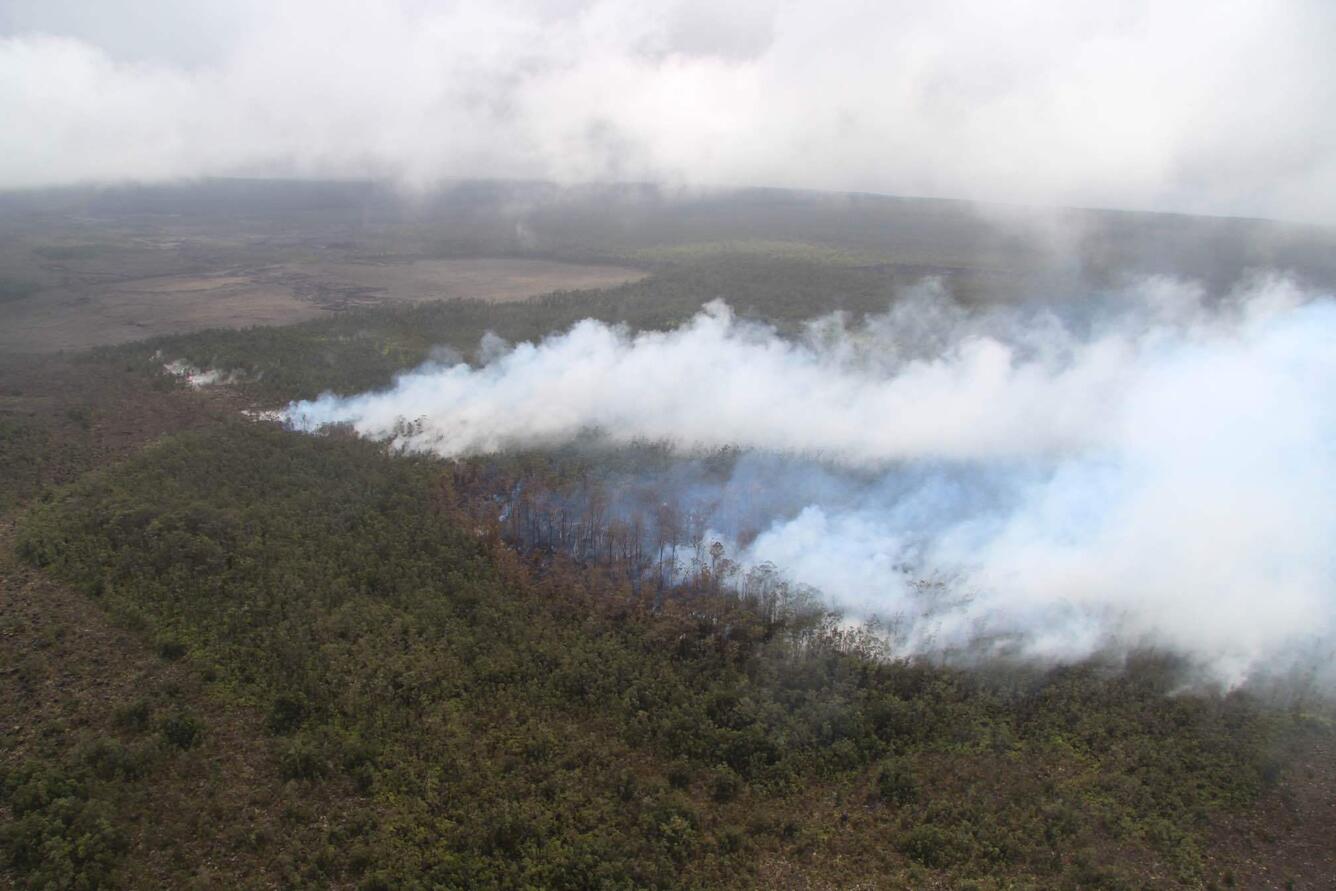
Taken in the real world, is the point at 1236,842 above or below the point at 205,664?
below

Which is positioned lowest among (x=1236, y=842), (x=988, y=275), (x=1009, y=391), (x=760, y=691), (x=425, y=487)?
(x=1236, y=842)

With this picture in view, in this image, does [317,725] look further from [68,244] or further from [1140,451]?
[68,244]

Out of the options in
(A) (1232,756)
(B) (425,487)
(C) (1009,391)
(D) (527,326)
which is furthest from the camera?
(D) (527,326)

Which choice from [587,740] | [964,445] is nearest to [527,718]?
[587,740]

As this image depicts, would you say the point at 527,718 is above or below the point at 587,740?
above

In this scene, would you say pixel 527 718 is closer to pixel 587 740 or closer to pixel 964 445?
pixel 587 740

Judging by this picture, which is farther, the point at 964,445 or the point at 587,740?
the point at 964,445

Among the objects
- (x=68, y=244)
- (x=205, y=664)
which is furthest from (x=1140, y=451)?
(x=68, y=244)

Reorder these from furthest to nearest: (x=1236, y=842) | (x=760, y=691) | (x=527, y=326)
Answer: (x=527, y=326)
(x=760, y=691)
(x=1236, y=842)
